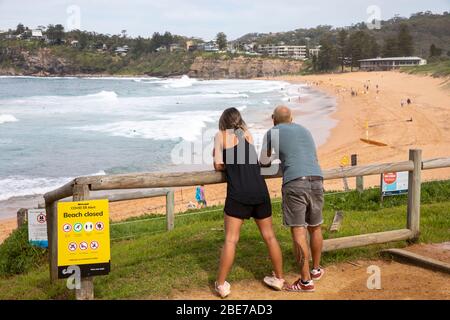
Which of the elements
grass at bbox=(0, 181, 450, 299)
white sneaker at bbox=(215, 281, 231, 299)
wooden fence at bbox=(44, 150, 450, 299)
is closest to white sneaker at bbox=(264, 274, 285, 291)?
grass at bbox=(0, 181, 450, 299)

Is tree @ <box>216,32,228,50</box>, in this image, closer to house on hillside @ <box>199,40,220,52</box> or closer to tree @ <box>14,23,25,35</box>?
house on hillside @ <box>199,40,220,52</box>

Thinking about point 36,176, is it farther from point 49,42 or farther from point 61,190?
point 49,42

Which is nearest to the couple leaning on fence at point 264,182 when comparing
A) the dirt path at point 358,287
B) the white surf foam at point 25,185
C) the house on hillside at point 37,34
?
the dirt path at point 358,287

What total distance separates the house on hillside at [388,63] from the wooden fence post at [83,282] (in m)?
108

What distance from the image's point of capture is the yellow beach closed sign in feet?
14.6

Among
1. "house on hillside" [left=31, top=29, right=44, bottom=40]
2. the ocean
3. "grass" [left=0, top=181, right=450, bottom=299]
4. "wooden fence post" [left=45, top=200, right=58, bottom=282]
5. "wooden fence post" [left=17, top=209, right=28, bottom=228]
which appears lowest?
the ocean

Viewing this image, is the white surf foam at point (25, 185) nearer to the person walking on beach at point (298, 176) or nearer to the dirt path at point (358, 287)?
the dirt path at point (358, 287)

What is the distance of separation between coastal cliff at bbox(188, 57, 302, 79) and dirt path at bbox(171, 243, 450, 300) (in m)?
140

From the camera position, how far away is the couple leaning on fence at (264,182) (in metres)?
4.58

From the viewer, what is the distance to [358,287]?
491 centimetres

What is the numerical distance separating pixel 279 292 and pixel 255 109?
38.8 metres

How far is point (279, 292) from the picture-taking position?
482 cm

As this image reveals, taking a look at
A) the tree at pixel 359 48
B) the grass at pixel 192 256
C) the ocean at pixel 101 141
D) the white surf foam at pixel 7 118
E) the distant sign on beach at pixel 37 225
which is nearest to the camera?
the grass at pixel 192 256

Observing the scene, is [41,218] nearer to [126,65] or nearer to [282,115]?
[282,115]
